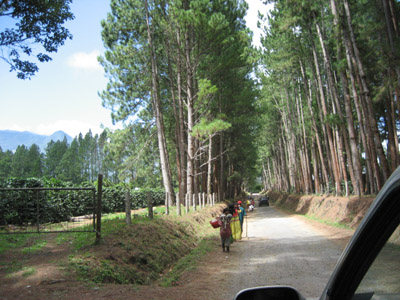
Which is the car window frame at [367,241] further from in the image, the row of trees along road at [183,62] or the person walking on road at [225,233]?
the row of trees along road at [183,62]

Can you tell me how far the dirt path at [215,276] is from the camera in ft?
18.4

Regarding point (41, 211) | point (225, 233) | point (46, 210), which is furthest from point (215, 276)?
point (41, 211)

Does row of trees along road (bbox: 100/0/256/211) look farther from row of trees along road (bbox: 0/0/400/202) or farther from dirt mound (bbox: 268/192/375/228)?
dirt mound (bbox: 268/192/375/228)

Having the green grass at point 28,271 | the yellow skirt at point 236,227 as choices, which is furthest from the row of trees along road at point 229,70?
the green grass at point 28,271

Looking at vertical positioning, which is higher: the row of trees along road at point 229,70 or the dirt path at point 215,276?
the row of trees along road at point 229,70

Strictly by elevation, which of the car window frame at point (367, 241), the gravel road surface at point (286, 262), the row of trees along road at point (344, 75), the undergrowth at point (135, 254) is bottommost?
the gravel road surface at point (286, 262)

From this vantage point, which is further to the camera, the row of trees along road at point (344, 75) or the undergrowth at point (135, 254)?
the row of trees along road at point (344, 75)

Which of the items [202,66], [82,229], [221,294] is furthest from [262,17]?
[221,294]

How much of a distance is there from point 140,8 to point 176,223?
52.5 ft

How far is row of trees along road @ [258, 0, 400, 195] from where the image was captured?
13.5 metres

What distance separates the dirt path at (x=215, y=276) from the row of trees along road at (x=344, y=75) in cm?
634

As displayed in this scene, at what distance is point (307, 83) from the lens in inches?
1055

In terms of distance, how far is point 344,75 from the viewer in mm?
16562

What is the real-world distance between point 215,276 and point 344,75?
1330cm
